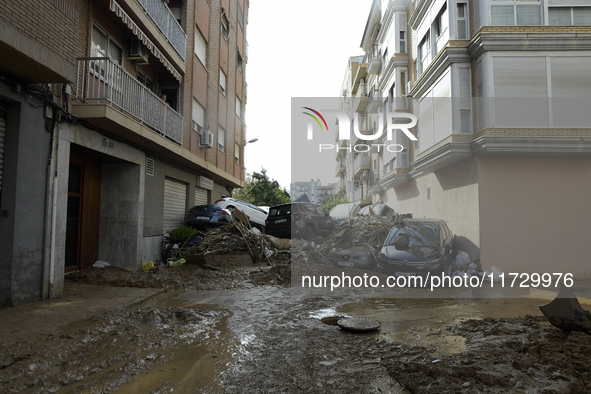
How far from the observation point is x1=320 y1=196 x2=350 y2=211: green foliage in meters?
13.5

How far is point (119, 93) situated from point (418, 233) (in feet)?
26.6

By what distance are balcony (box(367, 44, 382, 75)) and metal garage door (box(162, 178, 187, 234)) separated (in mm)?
14548

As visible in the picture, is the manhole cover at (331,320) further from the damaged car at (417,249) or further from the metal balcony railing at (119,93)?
the metal balcony railing at (119,93)

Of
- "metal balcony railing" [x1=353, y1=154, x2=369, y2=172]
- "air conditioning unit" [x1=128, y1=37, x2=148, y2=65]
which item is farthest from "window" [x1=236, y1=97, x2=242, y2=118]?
"air conditioning unit" [x1=128, y1=37, x2=148, y2=65]

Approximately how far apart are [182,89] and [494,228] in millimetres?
10952

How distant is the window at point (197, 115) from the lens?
46.8ft

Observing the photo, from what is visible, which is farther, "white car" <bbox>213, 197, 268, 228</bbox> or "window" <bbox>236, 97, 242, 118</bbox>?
"window" <bbox>236, 97, 242, 118</bbox>

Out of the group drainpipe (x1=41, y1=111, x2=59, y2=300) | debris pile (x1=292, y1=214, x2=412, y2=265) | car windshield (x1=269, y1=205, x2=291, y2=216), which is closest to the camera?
drainpipe (x1=41, y1=111, x2=59, y2=300)

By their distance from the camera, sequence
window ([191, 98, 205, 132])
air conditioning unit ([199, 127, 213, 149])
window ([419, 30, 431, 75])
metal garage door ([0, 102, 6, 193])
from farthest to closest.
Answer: air conditioning unit ([199, 127, 213, 149]), window ([191, 98, 205, 132]), window ([419, 30, 431, 75]), metal garage door ([0, 102, 6, 193])

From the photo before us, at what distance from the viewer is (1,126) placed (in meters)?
5.81

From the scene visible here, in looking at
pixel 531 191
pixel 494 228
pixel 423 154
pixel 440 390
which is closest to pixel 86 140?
pixel 440 390

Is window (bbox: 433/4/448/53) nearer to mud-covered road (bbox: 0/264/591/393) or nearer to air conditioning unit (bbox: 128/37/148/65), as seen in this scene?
mud-covered road (bbox: 0/264/591/393)

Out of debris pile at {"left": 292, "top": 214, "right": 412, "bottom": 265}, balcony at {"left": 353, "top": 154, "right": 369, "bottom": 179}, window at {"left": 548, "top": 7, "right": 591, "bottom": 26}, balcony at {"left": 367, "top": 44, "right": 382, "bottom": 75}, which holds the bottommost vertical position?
debris pile at {"left": 292, "top": 214, "right": 412, "bottom": 265}

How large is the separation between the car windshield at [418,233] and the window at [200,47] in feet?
35.7
